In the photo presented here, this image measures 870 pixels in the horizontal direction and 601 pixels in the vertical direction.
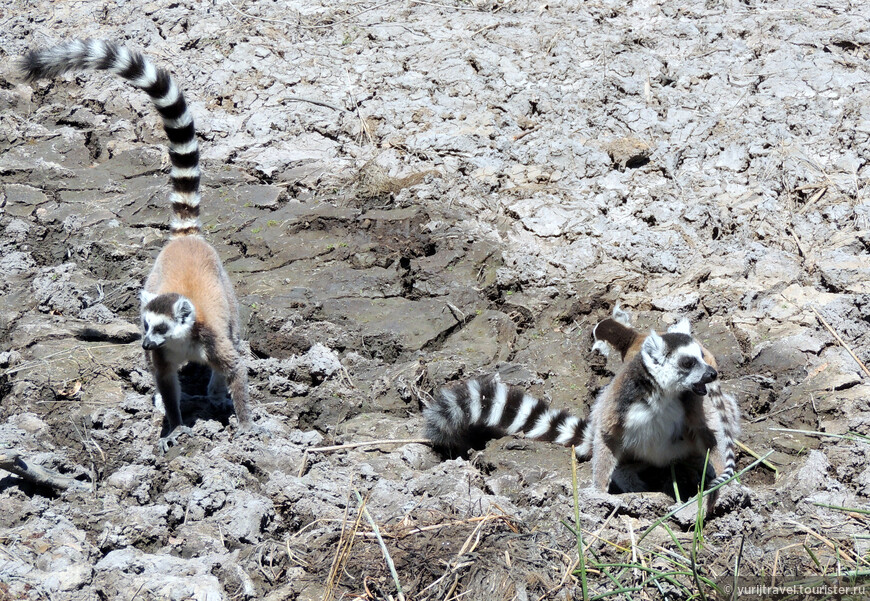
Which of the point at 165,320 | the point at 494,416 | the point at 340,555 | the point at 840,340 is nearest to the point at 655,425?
the point at 494,416

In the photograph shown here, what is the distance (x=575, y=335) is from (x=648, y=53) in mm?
4170

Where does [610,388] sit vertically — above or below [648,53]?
below

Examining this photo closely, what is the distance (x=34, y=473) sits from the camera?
148 inches

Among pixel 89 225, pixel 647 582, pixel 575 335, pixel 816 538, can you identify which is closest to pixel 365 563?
pixel 647 582

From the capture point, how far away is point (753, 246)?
602 centimetres

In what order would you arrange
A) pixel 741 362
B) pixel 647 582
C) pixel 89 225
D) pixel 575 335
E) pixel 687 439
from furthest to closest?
pixel 89 225 → pixel 575 335 → pixel 741 362 → pixel 687 439 → pixel 647 582

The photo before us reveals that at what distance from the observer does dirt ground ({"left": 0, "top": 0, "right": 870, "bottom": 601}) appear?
3588 millimetres

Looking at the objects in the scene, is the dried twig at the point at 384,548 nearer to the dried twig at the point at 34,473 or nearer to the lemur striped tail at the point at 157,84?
the dried twig at the point at 34,473

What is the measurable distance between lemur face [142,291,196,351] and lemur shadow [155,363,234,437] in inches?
22.0

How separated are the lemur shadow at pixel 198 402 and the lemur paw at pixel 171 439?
131 millimetres

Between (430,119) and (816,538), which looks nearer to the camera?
(816,538)

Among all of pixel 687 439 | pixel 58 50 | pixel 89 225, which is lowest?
pixel 89 225

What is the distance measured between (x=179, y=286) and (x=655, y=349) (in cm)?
311

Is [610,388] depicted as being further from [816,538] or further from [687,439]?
[816,538]
